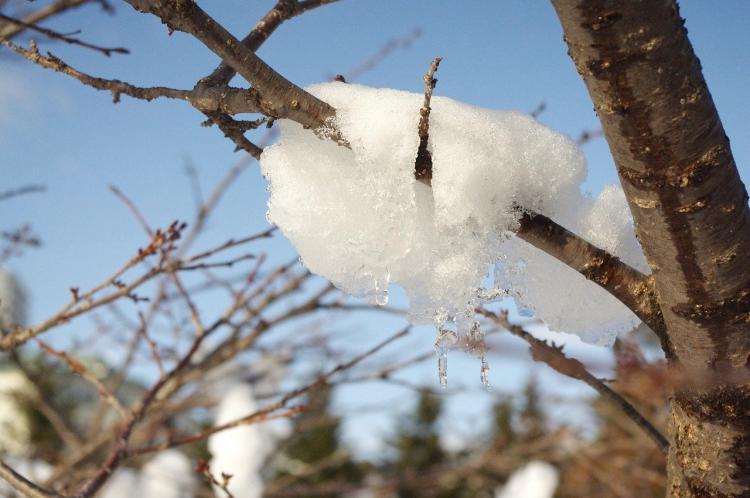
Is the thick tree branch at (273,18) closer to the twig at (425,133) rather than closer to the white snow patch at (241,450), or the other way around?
the twig at (425,133)

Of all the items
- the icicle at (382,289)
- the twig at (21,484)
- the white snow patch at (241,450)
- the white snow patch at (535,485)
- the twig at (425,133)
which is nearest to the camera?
the twig at (425,133)

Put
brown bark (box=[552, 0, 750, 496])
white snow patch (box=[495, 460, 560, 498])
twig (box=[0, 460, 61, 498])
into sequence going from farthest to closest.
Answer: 1. white snow patch (box=[495, 460, 560, 498])
2. twig (box=[0, 460, 61, 498])
3. brown bark (box=[552, 0, 750, 496])

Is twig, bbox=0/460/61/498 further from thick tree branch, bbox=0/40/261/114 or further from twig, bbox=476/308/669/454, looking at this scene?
twig, bbox=476/308/669/454

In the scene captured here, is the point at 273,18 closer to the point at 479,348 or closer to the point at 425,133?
the point at 425,133

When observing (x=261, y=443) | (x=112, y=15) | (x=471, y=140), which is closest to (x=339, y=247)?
(x=471, y=140)

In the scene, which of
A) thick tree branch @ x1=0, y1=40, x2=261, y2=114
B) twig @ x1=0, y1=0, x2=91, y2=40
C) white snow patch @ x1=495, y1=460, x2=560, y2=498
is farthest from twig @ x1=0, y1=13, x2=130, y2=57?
white snow patch @ x1=495, y1=460, x2=560, y2=498

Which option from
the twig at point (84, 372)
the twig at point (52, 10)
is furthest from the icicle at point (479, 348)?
the twig at point (52, 10)

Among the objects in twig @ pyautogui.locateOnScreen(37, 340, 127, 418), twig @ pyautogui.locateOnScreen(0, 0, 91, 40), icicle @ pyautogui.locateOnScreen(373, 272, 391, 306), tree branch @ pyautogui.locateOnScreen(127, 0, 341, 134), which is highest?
twig @ pyautogui.locateOnScreen(0, 0, 91, 40)
